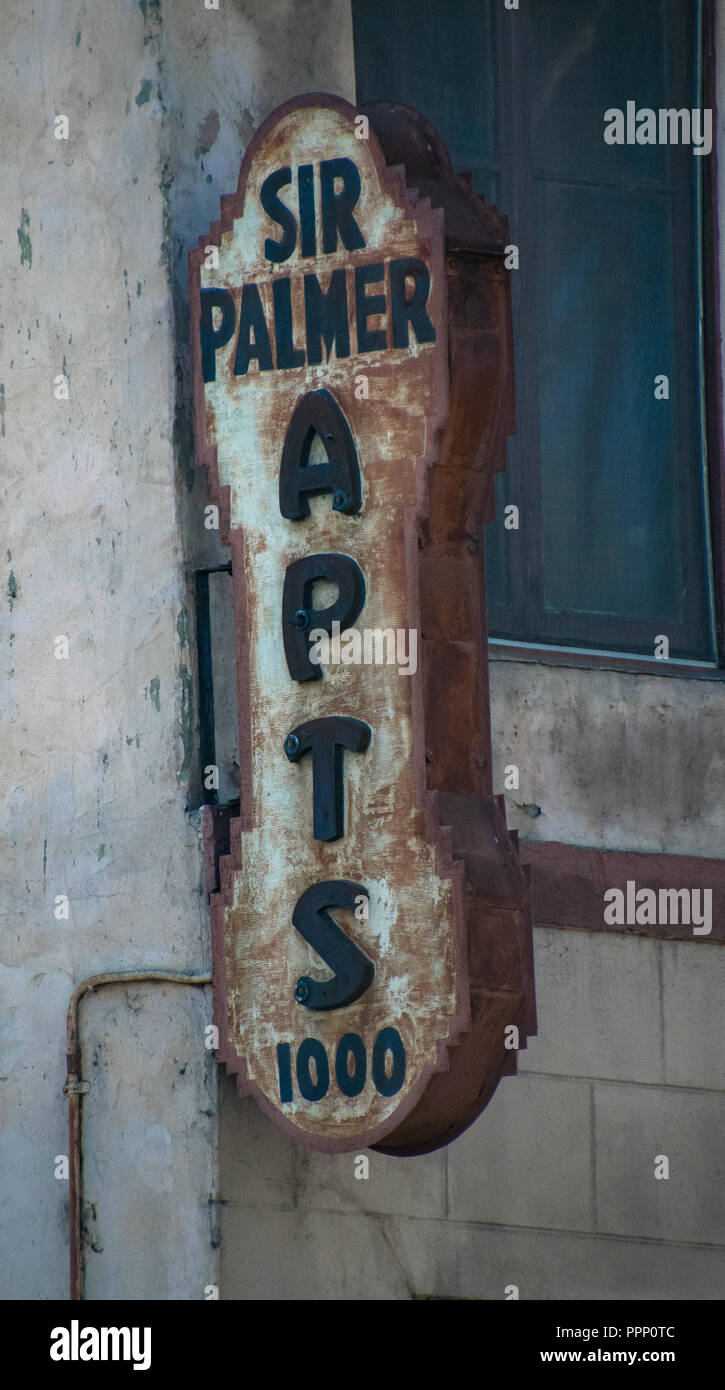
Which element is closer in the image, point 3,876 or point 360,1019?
point 360,1019

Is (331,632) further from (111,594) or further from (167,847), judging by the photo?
(111,594)

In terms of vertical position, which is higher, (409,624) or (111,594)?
(111,594)

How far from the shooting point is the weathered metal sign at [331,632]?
832 centimetres

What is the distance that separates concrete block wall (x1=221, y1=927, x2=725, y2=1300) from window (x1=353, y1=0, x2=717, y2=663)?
150cm

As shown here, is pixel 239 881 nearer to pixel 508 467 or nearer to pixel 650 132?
pixel 508 467

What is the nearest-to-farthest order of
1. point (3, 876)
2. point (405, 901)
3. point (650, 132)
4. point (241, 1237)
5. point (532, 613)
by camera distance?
point (405, 901) < point (241, 1237) < point (3, 876) < point (532, 613) < point (650, 132)

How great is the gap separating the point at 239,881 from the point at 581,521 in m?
2.96

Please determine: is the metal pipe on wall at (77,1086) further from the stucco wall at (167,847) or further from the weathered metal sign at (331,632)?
the weathered metal sign at (331,632)

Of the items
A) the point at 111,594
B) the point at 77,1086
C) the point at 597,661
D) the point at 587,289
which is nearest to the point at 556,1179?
the point at 77,1086

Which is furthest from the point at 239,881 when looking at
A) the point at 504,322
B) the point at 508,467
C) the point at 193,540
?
the point at 508,467

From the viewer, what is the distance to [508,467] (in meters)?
10.9

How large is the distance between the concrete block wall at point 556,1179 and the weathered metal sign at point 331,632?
79 cm

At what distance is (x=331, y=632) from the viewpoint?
8.61 metres

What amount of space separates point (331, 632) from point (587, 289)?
10.8 feet
